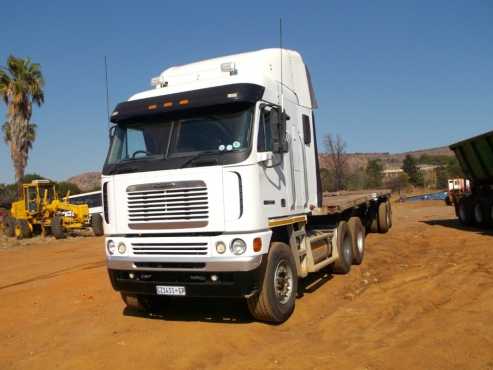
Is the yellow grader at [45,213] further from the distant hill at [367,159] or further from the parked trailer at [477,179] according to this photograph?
the distant hill at [367,159]

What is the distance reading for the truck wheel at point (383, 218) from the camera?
15672mm

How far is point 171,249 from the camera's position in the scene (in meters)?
6.36

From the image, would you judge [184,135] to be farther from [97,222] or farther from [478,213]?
[97,222]

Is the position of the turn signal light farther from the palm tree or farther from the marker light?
the palm tree

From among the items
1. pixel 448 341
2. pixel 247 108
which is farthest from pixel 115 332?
pixel 448 341

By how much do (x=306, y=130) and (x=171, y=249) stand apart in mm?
3493

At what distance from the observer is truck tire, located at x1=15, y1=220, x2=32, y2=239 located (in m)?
24.1

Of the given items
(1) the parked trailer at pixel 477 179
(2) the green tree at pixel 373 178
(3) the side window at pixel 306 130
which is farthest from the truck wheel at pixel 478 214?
(2) the green tree at pixel 373 178

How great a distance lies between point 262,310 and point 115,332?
2.05 meters

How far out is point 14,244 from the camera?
2247cm

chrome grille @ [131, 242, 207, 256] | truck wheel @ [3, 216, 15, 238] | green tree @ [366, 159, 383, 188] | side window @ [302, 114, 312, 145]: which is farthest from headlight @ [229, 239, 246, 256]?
green tree @ [366, 159, 383, 188]

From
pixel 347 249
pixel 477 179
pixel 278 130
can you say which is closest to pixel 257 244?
pixel 278 130

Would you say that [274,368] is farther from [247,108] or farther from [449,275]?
[449,275]

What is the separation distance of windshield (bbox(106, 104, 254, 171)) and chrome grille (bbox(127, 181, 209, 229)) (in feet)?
1.32
